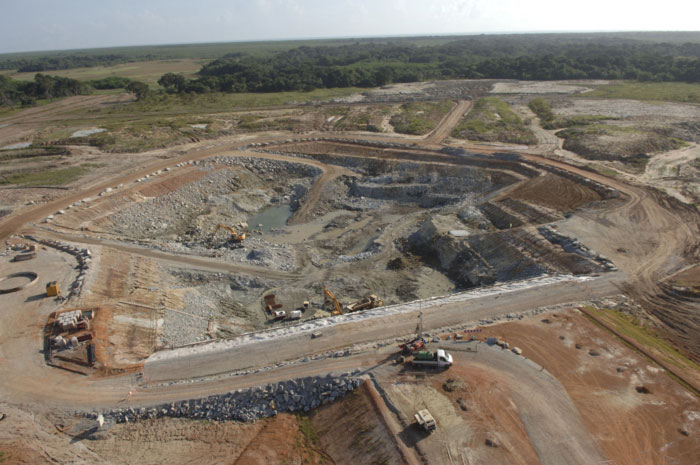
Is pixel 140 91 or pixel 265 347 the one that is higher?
pixel 140 91

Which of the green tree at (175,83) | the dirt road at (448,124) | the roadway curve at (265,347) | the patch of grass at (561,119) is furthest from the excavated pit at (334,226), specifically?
the green tree at (175,83)

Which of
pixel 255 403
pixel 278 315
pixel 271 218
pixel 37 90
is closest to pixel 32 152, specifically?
pixel 271 218

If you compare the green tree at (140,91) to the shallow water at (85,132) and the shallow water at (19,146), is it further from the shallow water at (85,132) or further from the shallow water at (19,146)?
the shallow water at (19,146)

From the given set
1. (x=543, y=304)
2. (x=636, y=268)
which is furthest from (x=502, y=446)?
(x=636, y=268)

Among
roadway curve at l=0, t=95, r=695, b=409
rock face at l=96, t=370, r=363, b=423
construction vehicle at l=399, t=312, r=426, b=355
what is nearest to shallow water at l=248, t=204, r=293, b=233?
roadway curve at l=0, t=95, r=695, b=409

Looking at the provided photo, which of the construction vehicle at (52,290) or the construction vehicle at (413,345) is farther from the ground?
the construction vehicle at (52,290)

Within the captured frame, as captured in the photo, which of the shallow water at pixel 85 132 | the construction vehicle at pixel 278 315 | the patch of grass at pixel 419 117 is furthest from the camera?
the patch of grass at pixel 419 117

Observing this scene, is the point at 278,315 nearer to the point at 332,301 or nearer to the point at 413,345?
the point at 332,301

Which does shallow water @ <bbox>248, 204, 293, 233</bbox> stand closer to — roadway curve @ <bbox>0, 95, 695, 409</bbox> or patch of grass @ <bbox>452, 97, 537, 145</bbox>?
roadway curve @ <bbox>0, 95, 695, 409</bbox>
